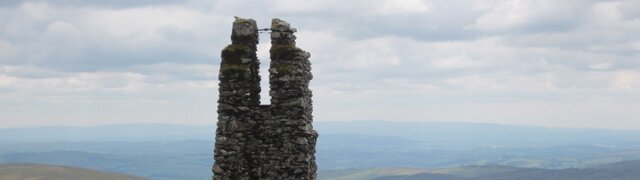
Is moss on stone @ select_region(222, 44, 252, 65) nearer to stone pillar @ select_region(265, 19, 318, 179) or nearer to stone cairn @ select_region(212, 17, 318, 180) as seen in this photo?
stone cairn @ select_region(212, 17, 318, 180)

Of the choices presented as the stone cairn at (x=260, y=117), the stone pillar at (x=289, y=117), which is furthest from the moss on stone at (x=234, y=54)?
the stone pillar at (x=289, y=117)

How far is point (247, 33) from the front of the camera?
2256 cm

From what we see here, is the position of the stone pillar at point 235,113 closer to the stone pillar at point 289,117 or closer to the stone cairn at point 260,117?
the stone cairn at point 260,117

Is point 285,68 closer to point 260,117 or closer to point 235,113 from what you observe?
point 260,117

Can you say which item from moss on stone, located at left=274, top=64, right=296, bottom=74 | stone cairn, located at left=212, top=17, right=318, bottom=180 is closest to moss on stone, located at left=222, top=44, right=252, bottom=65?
stone cairn, located at left=212, top=17, right=318, bottom=180

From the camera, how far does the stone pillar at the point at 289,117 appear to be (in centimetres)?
2203

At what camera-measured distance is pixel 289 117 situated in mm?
22078

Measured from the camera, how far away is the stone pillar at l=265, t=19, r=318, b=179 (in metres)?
22.0

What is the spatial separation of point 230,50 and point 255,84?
1.24 metres

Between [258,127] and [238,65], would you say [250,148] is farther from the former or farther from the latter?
[238,65]

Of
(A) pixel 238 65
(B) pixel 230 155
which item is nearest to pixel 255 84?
(A) pixel 238 65

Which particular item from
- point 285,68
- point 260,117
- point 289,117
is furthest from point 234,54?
point 289,117

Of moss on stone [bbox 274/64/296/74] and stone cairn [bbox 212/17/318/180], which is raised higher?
moss on stone [bbox 274/64/296/74]

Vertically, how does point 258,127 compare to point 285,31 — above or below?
below
